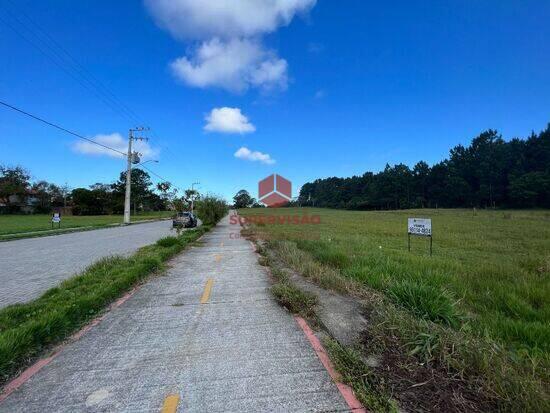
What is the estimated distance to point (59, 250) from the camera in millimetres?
15109

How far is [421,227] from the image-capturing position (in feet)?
35.8

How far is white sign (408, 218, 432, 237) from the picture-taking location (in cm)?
1061

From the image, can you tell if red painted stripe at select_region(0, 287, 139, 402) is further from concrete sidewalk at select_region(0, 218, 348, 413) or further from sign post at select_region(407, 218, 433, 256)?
sign post at select_region(407, 218, 433, 256)

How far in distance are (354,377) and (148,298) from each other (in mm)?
4939

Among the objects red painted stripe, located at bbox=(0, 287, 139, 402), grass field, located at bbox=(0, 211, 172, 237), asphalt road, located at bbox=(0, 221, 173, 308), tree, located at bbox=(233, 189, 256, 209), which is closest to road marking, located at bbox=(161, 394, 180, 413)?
red painted stripe, located at bbox=(0, 287, 139, 402)

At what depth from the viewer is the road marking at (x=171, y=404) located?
2.88 metres

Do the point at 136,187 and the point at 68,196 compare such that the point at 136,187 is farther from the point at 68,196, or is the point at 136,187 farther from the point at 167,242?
the point at 167,242

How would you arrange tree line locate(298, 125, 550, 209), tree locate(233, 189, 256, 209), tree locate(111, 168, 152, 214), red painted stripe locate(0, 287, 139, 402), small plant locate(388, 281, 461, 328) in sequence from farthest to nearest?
tree locate(233, 189, 256, 209) < tree locate(111, 168, 152, 214) < tree line locate(298, 125, 550, 209) < small plant locate(388, 281, 461, 328) < red painted stripe locate(0, 287, 139, 402)

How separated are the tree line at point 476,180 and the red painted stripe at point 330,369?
80.2m

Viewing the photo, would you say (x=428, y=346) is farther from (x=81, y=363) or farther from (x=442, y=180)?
(x=442, y=180)

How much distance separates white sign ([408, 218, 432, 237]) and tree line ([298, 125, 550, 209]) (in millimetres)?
72352

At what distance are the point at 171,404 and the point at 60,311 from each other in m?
3.31

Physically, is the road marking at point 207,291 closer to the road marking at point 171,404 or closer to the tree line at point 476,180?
the road marking at point 171,404

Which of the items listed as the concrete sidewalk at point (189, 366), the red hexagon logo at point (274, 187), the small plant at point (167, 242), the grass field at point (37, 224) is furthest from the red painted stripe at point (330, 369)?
the red hexagon logo at point (274, 187)
